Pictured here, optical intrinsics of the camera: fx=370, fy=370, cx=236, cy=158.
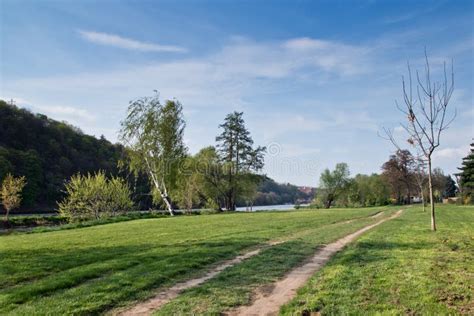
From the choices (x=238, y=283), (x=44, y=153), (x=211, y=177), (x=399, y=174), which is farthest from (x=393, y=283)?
(x=44, y=153)

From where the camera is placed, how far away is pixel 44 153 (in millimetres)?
79188

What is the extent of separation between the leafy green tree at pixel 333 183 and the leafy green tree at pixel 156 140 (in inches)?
1686

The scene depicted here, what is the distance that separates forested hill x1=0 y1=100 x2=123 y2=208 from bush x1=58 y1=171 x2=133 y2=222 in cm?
3567

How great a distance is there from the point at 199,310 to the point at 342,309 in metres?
2.20

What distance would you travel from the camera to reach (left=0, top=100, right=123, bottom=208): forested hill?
216ft

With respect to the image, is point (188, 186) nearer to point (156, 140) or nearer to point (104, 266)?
point (156, 140)

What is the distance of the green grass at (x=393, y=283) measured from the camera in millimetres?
5699

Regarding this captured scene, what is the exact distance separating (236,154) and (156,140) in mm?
13489

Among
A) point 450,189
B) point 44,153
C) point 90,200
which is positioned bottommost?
point 90,200

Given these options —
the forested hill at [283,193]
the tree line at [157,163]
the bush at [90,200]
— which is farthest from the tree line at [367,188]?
the bush at [90,200]

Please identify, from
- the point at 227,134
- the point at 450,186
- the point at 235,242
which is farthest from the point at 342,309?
the point at 450,186

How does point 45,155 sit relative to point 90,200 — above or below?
above

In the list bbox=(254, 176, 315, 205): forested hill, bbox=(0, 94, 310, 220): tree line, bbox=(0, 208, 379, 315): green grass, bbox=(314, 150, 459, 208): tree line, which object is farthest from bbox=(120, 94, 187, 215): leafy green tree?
bbox=(254, 176, 315, 205): forested hill

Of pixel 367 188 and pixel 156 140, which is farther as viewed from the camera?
pixel 367 188
